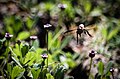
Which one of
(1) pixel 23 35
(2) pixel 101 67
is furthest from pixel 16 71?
(1) pixel 23 35

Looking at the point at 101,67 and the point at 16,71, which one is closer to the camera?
the point at 16,71

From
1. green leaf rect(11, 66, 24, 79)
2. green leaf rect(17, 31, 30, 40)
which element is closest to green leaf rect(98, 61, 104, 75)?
green leaf rect(11, 66, 24, 79)

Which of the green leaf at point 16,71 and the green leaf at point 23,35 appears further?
the green leaf at point 23,35

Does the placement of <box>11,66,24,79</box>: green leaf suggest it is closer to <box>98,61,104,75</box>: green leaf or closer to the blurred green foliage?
the blurred green foliage

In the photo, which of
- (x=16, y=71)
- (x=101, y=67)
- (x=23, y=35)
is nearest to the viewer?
(x=16, y=71)

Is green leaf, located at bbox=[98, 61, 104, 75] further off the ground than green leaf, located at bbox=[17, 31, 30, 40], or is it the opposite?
green leaf, located at bbox=[17, 31, 30, 40]

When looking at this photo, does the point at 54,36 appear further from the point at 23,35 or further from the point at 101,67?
the point at 101,67

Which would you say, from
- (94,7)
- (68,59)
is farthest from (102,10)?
(68,59)

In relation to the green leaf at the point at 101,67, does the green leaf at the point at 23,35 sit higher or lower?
higher

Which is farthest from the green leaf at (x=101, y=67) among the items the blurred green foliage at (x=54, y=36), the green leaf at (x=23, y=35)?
the green leaf at (x=23, y=35)

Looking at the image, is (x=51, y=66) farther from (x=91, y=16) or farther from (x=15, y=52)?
(x=91, y=16)

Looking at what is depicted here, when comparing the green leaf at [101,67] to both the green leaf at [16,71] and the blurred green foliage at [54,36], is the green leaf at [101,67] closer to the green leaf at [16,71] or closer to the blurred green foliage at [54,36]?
the blurred green foliage at [54,36]
